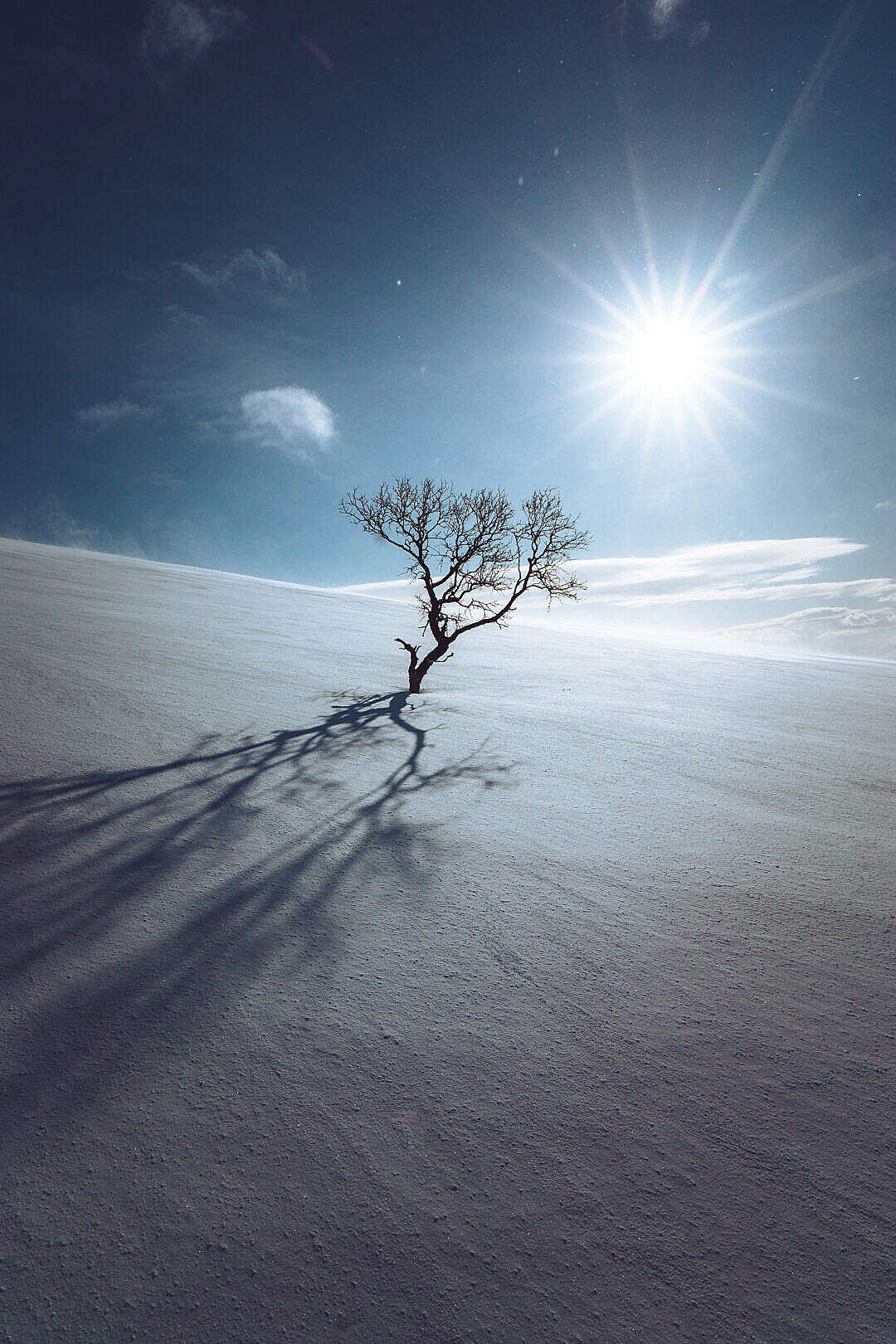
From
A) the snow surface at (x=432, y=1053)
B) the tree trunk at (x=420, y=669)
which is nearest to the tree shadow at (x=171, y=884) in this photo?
the snow surface at (x=432, y=1053)

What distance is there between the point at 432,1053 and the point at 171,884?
267cm

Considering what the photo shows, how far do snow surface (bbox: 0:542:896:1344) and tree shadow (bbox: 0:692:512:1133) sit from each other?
29 millimetres

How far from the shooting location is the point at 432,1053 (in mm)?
2959

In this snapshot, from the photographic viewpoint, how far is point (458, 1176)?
2344mm

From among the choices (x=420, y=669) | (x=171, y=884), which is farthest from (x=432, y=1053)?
(x=420, y=669)

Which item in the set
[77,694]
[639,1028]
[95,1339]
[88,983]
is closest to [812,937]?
[639,1028]

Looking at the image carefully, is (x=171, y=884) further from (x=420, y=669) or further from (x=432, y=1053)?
(x=420, y=669)

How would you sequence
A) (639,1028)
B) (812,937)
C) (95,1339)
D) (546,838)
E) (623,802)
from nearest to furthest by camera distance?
1. (95,1339)
2. (639,1028)
3. (812,937)
4. (546,838)
5. (623,802)

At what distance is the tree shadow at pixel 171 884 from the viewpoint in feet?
9.78


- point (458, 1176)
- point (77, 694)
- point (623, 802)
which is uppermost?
point (77, 694)

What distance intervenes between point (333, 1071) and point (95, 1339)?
120 cm

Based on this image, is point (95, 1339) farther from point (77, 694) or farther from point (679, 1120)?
point (77, 694)

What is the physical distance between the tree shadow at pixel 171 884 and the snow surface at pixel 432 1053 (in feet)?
0.09

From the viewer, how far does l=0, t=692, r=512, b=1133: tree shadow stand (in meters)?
2.98
